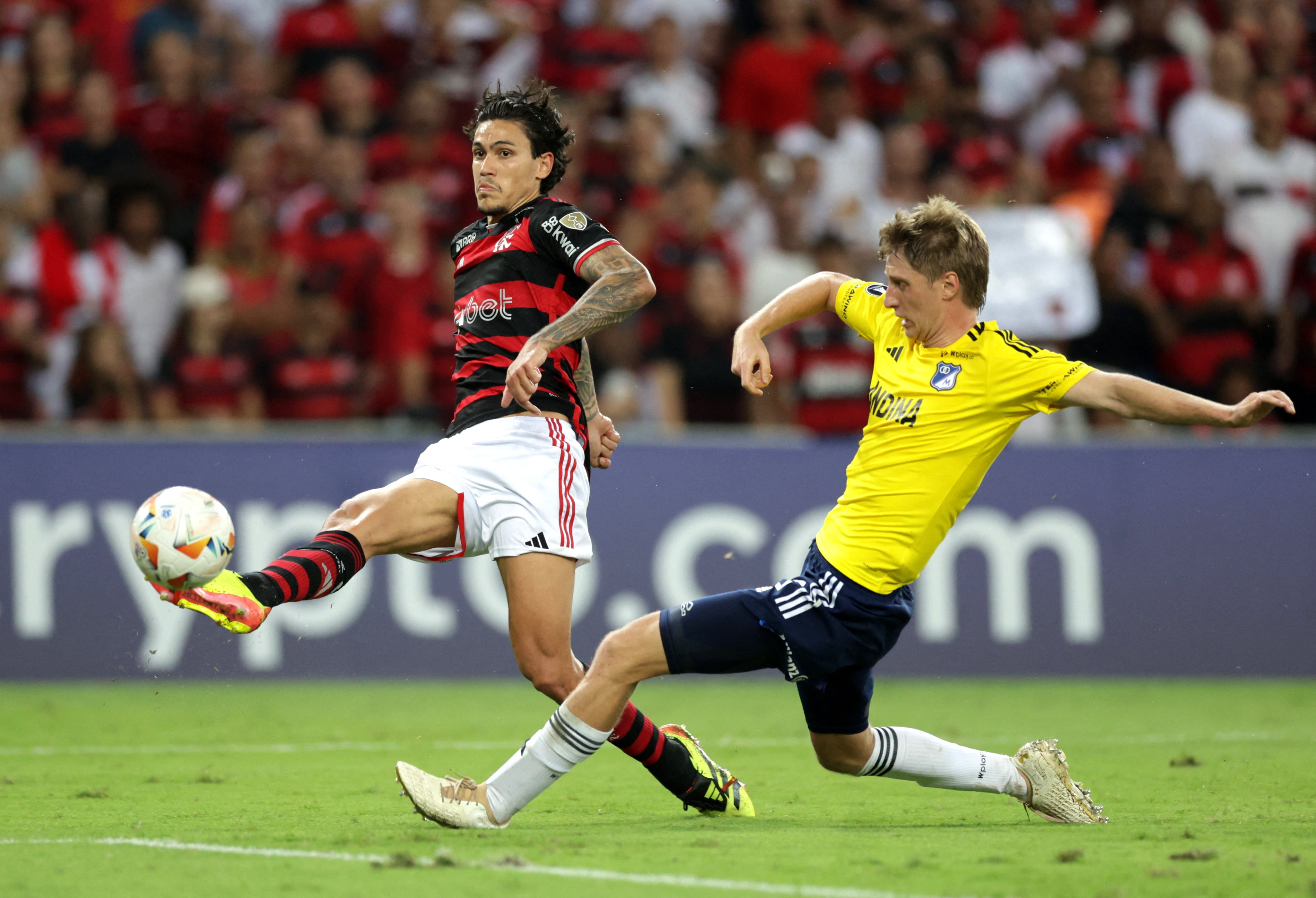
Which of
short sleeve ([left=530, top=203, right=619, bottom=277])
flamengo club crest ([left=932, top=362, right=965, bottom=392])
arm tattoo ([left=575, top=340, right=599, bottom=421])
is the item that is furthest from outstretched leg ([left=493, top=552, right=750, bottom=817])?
flamengo club crest ([left=932, top=362, right=965, bottom=392])

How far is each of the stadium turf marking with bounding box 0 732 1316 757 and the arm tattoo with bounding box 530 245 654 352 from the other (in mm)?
2672

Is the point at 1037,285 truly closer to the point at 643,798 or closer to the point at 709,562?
the point at 709,562

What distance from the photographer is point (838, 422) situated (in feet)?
36.0

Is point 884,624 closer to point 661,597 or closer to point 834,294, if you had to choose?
point 834,294

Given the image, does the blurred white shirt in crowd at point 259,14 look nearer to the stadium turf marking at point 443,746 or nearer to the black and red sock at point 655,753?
the stadium turf marking at point 443,746

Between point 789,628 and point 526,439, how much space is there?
1.26m

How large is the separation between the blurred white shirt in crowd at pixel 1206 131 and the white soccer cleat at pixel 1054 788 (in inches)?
352

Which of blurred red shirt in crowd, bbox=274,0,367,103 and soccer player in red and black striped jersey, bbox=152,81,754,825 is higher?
blurred red shirt in crowd, bbox=274,0,367,103

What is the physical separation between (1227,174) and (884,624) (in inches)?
A: 367

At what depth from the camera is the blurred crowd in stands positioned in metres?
11.0

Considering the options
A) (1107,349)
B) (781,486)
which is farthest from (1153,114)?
(781,486)

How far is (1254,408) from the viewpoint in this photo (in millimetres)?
4727

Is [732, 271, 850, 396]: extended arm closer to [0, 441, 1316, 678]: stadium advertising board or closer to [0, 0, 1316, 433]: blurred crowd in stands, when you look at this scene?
[0, 441, 1316, 678]: stadium advertising board

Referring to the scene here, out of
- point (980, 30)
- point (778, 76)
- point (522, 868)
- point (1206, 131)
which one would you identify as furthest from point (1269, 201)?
point (522, 868)
